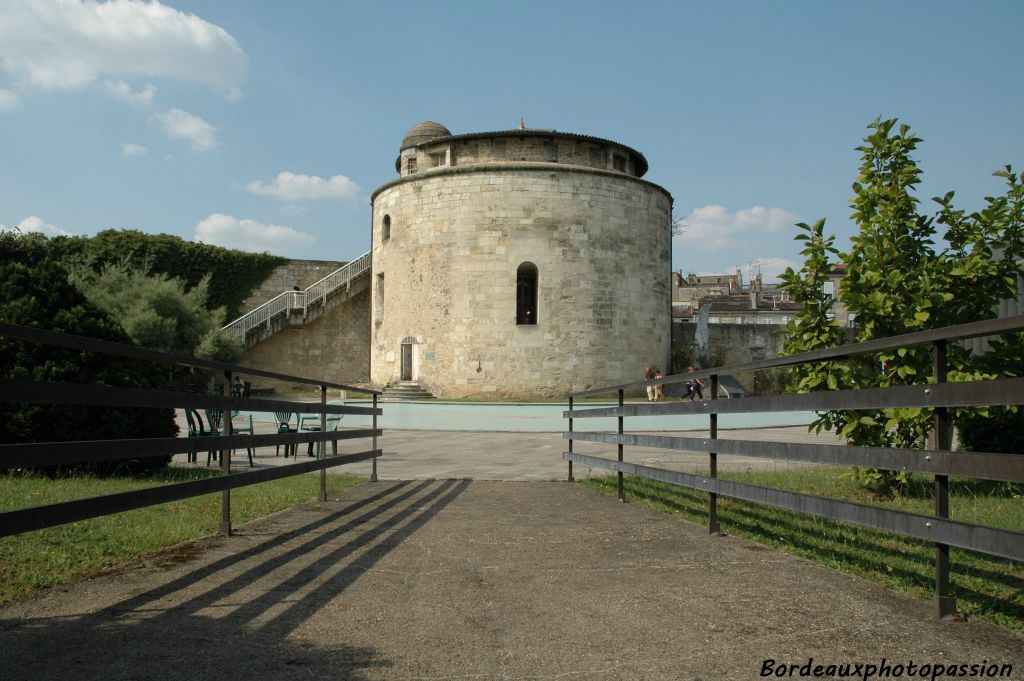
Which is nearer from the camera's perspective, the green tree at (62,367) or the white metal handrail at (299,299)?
the green tree at (62,367)

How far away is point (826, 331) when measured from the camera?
7957 mm

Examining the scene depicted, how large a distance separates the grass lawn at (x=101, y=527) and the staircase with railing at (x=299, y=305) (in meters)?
28.4

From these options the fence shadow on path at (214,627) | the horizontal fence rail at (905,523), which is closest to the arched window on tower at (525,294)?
the horizontal fence rail at (905,523)

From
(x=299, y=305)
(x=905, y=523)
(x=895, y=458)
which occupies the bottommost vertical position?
(x=905, y=523)

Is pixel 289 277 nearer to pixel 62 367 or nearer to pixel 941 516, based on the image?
pixel 62 367

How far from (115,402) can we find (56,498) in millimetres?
3862

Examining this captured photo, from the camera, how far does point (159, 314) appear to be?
3014cm

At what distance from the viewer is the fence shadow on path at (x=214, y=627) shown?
8.82 ft

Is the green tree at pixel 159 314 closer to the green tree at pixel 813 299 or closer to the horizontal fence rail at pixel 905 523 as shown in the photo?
the green tree at pixel 813 299

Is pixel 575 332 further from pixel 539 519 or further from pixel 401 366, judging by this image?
pixel 539 519

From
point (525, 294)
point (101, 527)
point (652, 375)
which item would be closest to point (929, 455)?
point (101, 527)

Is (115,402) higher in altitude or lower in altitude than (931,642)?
higher

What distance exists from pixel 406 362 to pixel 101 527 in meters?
27.5

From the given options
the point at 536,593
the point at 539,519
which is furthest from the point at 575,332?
the point at 536,593
